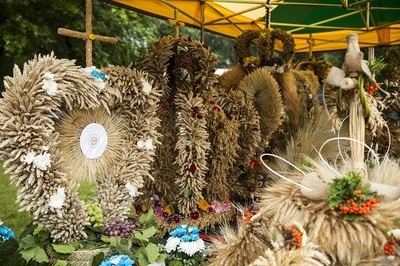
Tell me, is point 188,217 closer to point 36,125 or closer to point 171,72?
point 171,72

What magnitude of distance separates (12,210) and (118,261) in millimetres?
4035

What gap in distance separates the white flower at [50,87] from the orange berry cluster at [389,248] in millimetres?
1556

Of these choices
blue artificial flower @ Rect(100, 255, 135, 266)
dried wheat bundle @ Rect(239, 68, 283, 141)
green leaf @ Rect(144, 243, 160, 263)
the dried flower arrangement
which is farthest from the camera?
dried wheat bundle @ Rect(239, 68, 283, 141)

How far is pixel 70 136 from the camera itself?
2523 millimetres

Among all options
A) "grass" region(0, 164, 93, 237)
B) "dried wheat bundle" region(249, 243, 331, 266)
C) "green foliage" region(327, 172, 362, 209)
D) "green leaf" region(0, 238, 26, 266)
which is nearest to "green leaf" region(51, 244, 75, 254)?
"green leaf" region(0, 238, 26, 266)

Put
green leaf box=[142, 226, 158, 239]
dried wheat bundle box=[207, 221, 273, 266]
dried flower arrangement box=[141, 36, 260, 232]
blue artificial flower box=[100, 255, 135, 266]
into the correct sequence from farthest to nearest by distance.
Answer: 1. dried flower arrangement box=[141, 36, 260, 232]
2. green leaf box=[142, 226, 158, 239]
3. blue artificial flower box=[100, 255, 135, 266]
4. dried wheat bundle box=[207, 221, 273, 266]

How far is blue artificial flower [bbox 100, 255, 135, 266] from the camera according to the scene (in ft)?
7.33

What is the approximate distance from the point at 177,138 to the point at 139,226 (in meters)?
0.75

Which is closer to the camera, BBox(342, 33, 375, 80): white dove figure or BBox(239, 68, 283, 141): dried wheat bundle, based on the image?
BBox(342, 33, 375, 80): white dove figure

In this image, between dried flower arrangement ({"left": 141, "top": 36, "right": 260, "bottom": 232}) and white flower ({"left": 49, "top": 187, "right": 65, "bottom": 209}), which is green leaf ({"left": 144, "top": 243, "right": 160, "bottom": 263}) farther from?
dried flower arrangement ({"left": 141, "top": 36, "right": 260, "bottom": 232})

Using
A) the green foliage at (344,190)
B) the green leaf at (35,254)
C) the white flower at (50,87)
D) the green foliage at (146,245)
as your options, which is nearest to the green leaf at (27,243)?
the green leaf at (35,254)

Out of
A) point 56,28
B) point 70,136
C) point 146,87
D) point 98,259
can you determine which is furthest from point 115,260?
point 56,28

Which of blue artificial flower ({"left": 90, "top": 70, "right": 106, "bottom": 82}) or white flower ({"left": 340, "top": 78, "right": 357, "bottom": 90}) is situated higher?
blue artificial flower ({"left": 90, "top": 70, "right": 106, "bottom": 82})

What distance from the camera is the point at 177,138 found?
3.41 m
